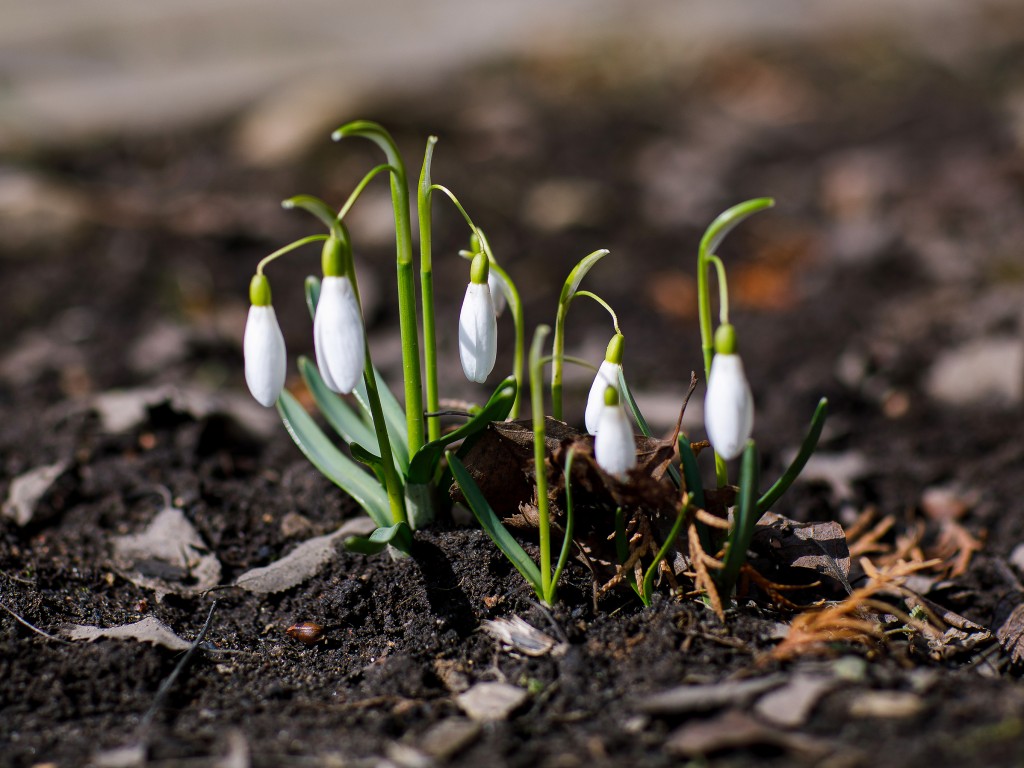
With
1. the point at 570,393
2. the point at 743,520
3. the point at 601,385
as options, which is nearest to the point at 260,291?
the point at 601,385

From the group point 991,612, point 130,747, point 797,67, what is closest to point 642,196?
point 797,67

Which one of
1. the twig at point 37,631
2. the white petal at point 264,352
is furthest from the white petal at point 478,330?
the twig at point 37,631

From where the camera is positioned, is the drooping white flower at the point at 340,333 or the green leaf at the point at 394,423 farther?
the green leaf at the point at 394,423

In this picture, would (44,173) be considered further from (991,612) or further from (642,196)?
(991,612)

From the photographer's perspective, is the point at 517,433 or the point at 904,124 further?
the point at 904,124

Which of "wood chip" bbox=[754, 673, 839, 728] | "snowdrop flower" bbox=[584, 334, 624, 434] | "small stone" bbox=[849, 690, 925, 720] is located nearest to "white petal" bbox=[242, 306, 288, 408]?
"snowdrop flower" bbox=[584, 334, 624, 434]

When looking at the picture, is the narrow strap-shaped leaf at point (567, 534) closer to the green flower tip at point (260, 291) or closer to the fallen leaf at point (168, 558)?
the green flower tip at point (260, 291)

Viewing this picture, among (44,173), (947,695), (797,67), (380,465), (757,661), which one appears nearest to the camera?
(947,695)
